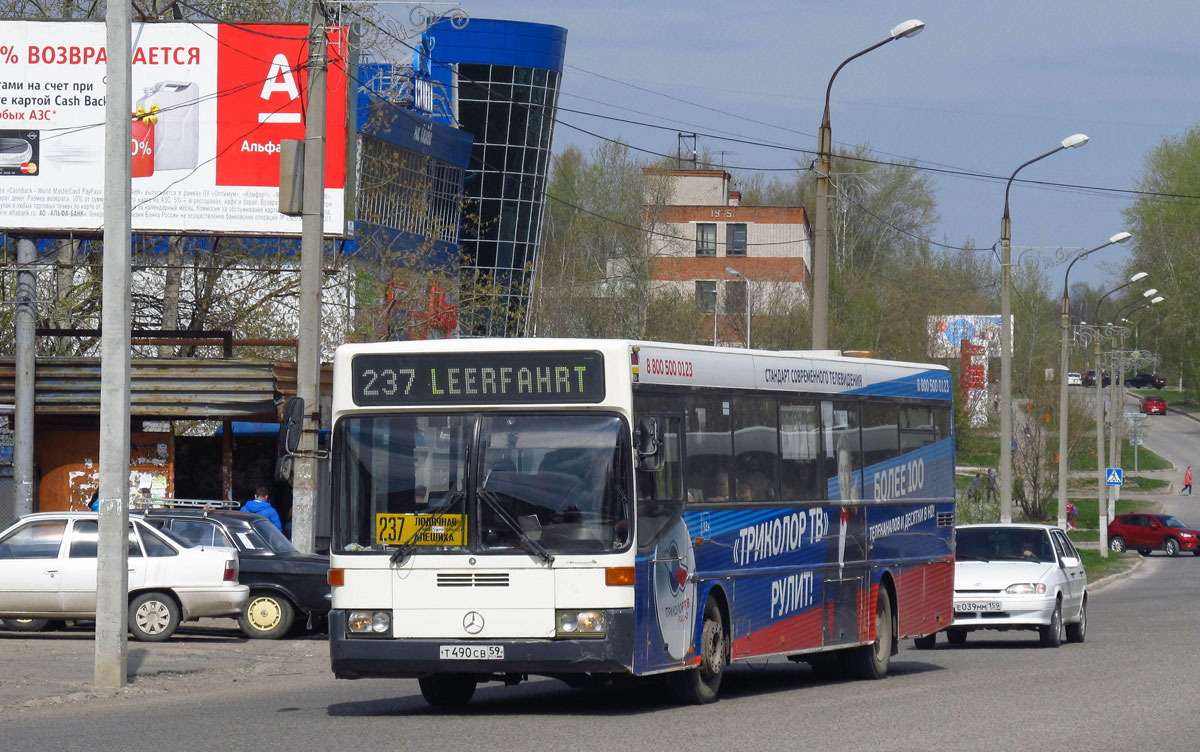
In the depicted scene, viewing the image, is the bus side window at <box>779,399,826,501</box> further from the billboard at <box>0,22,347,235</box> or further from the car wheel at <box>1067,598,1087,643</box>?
the billboard at <box>0,22,347,235</box>

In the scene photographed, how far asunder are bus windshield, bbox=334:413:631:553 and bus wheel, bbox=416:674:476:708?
1.51 metres

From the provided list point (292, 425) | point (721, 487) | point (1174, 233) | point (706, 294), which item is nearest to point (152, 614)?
point (292, 425)

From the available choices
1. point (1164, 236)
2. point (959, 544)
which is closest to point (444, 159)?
point (959, 544)

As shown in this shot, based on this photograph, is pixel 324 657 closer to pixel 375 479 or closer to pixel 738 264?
pixel 375 479

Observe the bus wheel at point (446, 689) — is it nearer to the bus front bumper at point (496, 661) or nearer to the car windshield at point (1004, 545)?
the bus front bumper at point (496, 661)

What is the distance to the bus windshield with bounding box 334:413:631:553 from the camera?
11.7 m

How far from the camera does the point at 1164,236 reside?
105 metres

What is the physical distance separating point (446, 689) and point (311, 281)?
26.6ft

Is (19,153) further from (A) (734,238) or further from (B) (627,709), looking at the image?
(A) (734,238)

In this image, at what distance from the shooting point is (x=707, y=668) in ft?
42.8

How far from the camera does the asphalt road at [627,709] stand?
34.8 feet

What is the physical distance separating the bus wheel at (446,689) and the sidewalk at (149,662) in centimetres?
277

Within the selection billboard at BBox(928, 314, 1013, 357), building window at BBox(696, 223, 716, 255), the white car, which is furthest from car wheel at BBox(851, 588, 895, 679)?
building window at BBox(696, 223, 716, 255)

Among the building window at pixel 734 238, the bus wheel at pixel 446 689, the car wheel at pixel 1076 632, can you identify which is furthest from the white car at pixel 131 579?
the building window at pixel 734 238
